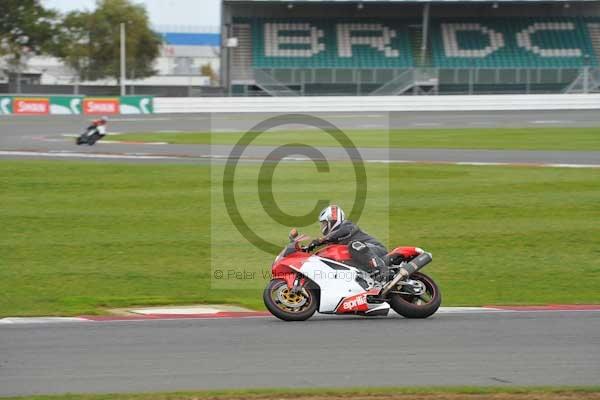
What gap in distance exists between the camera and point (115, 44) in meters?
77.4

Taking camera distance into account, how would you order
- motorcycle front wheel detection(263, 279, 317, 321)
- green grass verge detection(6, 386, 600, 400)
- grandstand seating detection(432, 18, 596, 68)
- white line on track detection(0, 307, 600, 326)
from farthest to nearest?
grandstand seating detection(432, 18, 596, 68), white line on track detection(0, 307, 600, 326), motorcycle front wheel detection(263, 279, 317, 321), green grass verge detection(6, 386, 600, 400)

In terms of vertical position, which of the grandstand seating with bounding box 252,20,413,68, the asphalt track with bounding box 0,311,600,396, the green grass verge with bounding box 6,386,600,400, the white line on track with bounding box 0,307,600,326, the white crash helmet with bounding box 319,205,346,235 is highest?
the grandstand seating with bounding box 252,20,413,68

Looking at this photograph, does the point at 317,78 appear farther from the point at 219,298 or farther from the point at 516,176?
the point at 219,298

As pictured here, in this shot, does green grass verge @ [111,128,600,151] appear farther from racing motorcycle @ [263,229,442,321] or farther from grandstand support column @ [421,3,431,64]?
racing motorcycle @ [263,229,442,321]

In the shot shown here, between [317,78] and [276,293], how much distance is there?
45960 mm

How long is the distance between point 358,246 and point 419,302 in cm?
107

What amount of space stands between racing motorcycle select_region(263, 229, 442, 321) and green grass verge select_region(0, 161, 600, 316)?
182 cm

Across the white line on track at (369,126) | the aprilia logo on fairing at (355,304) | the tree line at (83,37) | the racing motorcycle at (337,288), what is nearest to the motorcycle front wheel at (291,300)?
the racing motorcycle at (337,288)

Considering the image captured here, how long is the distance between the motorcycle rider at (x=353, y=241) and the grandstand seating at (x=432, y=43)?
49338 mm

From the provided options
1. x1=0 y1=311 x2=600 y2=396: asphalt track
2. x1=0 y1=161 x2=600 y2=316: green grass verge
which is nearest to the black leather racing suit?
x1=0 y1=311 x2=600 y2=396: asphalt track

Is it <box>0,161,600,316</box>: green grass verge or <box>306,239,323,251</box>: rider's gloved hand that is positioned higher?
<box>306,239,323,251</box>: rider's gloved hand

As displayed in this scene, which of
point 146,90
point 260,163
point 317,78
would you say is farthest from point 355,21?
point 260,163

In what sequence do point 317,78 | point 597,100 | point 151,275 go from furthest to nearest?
point 317,78 < point 597,100 < point 151,275

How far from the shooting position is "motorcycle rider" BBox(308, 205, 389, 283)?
11562mm
